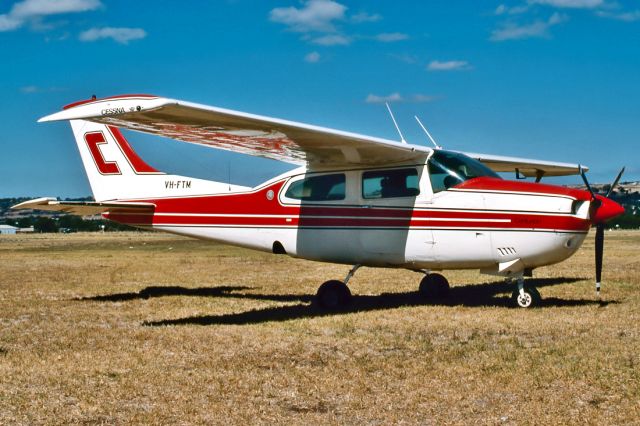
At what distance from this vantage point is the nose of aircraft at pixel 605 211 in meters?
10.3

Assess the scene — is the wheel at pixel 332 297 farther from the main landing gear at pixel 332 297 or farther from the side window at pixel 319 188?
the side window at pixel 319 188

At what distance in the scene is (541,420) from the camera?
5203 millimetres

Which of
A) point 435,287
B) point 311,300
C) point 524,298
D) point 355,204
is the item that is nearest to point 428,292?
point 435,287

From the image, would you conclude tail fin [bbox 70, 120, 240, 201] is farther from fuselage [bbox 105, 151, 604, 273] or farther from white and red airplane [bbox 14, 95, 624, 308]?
fuselage [bbox 105, 151, 604, 273]

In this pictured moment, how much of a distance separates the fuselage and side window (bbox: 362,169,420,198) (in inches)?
0.6

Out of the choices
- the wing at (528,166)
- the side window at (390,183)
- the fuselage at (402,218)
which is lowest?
the fuselage at (402,218)

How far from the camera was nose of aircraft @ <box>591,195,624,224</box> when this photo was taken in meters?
10.3

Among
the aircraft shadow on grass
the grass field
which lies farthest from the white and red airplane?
the grass field

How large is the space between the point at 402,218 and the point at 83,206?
6.14m

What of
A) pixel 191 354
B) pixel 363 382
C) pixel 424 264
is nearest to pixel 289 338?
pixel 191 354

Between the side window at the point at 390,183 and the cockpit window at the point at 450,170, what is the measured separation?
308 mm

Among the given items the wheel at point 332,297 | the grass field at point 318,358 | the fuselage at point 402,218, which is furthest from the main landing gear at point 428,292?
the fuselage at point 402,218

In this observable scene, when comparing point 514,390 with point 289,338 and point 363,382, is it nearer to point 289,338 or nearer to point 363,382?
point 363,382

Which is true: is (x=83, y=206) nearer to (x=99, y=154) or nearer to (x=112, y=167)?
(x=112, y=167)
